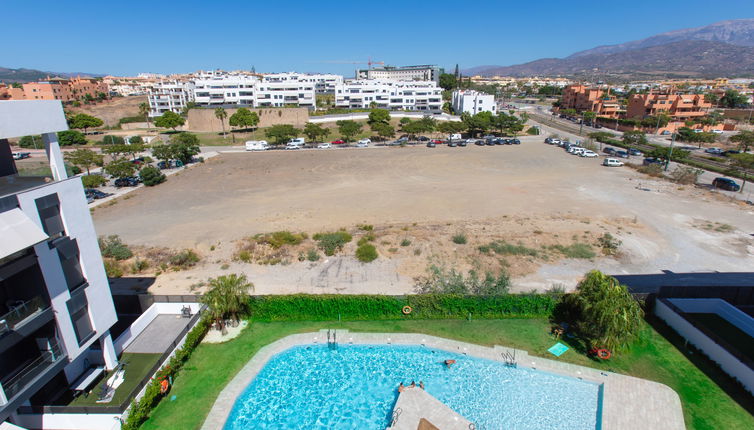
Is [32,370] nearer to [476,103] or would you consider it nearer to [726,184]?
[726,184]

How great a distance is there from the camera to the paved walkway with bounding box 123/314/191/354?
1853cm

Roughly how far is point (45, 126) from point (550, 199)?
40.5 metres

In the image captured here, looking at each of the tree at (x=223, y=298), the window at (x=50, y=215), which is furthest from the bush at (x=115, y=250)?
the window at (x=50, y=215)

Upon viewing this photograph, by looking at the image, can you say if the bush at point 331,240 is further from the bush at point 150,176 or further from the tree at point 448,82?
the tree at point 448,82

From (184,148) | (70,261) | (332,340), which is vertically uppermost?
(184,148)

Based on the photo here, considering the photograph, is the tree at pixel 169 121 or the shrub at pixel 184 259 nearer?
the shrub at pixel 184 259

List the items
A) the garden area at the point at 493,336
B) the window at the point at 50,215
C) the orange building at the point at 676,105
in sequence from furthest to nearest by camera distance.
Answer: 1. the orange building at the point at 676,105
2. the garden area at the point at 493,336
3. the window at the point at 50,215

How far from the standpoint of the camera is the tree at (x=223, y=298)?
1930cm

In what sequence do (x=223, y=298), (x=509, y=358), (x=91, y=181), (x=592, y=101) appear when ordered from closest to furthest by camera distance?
(x=509, y=358), (x=223, y=298), (x=91, y=181), (x=592, y=101)

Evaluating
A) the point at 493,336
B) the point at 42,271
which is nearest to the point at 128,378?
the point at 42,271

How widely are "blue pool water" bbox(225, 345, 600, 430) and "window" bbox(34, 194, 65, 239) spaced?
9818mm

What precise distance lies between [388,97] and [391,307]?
96172 mm

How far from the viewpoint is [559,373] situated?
17.2 meters

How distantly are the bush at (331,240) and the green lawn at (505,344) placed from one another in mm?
8027
